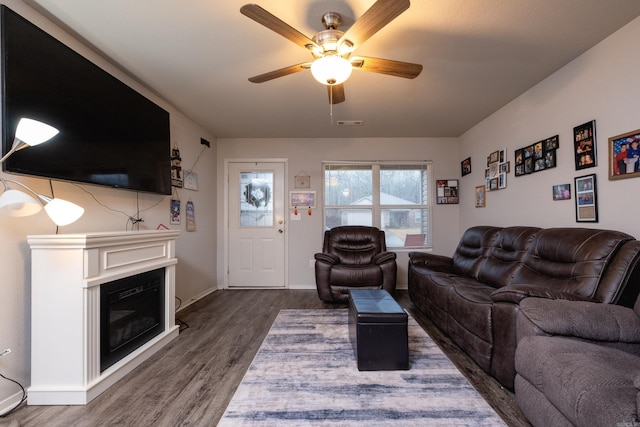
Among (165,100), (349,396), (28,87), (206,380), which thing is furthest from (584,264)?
→ (165,100)

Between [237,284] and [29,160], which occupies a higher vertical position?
[29,160]

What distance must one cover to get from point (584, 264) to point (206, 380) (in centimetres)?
253

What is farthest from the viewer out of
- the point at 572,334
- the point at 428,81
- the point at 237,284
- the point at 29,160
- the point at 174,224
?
the point at 237,284

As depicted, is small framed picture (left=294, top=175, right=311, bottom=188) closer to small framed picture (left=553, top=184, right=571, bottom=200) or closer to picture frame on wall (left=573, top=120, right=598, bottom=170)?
small framed picture (left=553, top=184, right=571, bottom=200)

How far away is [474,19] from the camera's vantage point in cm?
171

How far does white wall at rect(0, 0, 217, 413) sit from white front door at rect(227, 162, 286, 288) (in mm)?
560

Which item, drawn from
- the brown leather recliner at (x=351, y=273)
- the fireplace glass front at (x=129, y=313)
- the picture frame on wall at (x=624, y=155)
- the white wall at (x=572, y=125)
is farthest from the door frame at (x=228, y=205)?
the picture frame on wall at (x=624, y=155)

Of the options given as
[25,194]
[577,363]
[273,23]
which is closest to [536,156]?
[577,363]

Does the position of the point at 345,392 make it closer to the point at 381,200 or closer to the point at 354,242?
the point at 354,242

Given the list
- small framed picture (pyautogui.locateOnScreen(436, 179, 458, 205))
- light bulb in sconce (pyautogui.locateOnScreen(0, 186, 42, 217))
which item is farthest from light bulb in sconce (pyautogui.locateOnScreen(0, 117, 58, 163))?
small framed picture (pyautogui.locateOnScreen(436, 179, 458, 205))

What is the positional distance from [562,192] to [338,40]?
226 cm

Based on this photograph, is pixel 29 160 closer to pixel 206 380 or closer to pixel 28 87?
pixel 28 87

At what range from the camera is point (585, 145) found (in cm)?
208

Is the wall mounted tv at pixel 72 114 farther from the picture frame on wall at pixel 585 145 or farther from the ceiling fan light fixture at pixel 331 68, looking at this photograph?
the picture frame on wall at pixel 585 145
